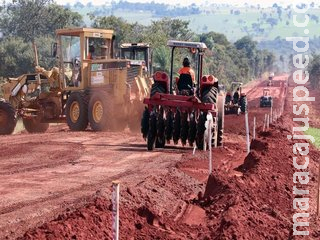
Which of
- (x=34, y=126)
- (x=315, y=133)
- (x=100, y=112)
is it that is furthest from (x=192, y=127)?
(x=315, y=133)

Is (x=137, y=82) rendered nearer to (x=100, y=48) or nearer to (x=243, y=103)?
(x=100, y=48)

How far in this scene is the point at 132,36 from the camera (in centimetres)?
7044

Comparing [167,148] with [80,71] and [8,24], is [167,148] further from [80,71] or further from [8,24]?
[8,24]

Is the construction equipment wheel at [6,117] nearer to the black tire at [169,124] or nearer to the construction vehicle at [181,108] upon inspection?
the construction vehicle at [181,108]

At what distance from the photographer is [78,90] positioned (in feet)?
84.7

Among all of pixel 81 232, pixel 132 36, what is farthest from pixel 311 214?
pixel 132 36

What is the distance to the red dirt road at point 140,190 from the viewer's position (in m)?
9.68

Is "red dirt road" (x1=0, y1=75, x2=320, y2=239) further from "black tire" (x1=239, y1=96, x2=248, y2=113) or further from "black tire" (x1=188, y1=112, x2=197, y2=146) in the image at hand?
"black tire" (x1=239, y1=96, x2=248, y2=113)

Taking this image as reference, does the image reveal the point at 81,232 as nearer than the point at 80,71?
Yes

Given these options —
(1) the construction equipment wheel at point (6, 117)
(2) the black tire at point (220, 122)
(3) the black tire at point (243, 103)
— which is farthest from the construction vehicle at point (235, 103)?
(2) the black tire at point (220, 122)

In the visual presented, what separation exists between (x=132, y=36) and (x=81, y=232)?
62489 millimetres

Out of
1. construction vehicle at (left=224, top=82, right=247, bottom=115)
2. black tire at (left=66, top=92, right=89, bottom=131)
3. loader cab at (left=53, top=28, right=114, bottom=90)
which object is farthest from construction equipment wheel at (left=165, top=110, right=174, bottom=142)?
construction vehicle at (left=224, top=82, right=247, bottom=115)

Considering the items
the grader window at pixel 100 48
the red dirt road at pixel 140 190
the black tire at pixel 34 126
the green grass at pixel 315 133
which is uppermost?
the grader window at pixel 100 48

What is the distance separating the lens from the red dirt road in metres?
9.68
